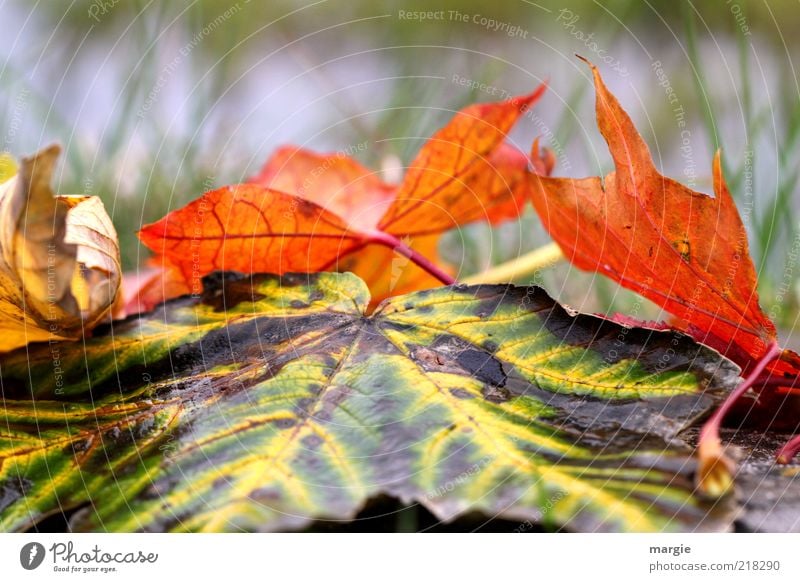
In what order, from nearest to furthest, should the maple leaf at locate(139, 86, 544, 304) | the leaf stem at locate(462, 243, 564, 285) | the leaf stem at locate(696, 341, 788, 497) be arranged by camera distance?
the leaf stem at locate(696, 341, 788, 497) < the maple leaf at locate(139, 86, 544, 304) < the leaf stem at locate(462, 243, 564, 285)

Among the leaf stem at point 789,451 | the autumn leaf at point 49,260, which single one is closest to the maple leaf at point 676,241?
the leaf stem at point 789,451

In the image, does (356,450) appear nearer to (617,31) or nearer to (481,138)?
(481,138)

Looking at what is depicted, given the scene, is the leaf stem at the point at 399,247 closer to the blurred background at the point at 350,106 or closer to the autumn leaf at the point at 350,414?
the autumn leaf at the point at 350,414

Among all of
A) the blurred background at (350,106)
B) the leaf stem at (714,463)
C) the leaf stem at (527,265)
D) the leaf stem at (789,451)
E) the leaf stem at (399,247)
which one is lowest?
the leaf stem at (789,451)

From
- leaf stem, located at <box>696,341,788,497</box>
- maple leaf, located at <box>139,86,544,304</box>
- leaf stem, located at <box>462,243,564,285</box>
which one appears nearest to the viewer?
leaf stem, located at <box>696,341,788,497</box>

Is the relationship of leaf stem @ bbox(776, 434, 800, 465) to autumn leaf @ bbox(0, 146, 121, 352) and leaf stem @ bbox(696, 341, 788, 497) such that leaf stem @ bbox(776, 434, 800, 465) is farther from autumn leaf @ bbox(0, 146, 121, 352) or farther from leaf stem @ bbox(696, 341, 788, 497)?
autumn leaf @ bbox(0, 146, 121, 352)

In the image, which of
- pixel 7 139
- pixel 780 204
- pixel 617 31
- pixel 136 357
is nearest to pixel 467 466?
pixel 136 357

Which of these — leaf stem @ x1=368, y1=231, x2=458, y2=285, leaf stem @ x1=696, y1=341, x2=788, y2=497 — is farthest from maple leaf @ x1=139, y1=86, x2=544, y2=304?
leaf stem @ x1=696, y1=341, x2=788, y2=497
